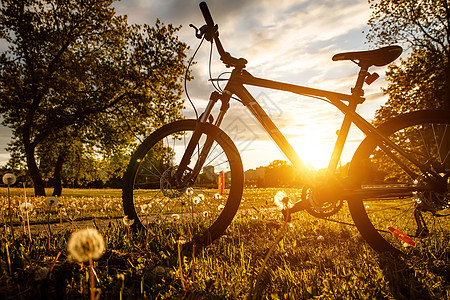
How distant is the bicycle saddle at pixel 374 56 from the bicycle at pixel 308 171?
0.03 ft

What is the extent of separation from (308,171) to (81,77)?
15758 millimetres

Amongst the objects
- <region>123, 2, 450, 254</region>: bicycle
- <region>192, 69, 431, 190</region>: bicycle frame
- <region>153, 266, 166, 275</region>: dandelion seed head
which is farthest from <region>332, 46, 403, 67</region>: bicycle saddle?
<region>153, 266, 166, 275</region>: dandelion seed head

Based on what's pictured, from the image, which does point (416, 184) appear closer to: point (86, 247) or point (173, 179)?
point (173, 179)

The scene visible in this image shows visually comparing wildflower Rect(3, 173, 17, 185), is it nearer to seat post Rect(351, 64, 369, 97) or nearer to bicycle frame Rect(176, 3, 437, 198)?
bicycle frame Rect(176, 3, 437, 198)

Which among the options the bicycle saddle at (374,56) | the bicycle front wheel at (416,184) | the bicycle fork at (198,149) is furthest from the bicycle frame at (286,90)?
the bicycle saddle at (374,56)

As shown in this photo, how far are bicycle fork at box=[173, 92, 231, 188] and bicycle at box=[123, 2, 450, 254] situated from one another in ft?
0.04

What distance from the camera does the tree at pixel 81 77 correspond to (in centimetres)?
1562

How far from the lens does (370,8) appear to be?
69.9 feet

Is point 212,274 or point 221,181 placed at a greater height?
point 221,181

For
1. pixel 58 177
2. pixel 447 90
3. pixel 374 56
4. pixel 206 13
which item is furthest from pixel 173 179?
pixel 58 177

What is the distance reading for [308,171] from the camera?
10.9 feet

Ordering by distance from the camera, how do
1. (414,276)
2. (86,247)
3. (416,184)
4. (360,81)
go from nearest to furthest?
(86,247), (414,276), (416,184), (360,81)

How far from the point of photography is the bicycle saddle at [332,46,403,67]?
3.12 m

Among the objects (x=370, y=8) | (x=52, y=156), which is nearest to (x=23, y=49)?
(x=52, y=156)
